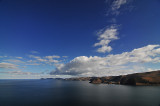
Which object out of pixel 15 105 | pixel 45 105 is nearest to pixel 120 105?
pixel 45 105

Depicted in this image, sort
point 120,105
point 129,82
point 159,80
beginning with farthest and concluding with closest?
point 129,82
point 159,80
point 120,105

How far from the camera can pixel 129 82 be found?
194 meters

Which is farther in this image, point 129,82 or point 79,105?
point 129,82

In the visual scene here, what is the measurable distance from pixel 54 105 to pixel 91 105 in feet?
61.4

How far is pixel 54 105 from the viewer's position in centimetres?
4881

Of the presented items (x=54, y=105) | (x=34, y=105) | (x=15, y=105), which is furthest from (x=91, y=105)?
(x=15, y=105)

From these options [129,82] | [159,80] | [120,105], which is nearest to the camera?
[120,105]

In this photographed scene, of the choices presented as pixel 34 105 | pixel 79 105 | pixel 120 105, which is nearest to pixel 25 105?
pixel 34 105

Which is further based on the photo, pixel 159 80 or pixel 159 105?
pixel 159 80

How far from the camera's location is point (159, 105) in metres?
47.8

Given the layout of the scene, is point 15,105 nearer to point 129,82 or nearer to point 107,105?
point 107,105

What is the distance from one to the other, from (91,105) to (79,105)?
602cm

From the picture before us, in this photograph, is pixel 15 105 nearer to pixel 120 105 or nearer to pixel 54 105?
pixel 54 105

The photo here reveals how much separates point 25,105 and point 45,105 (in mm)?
10700
